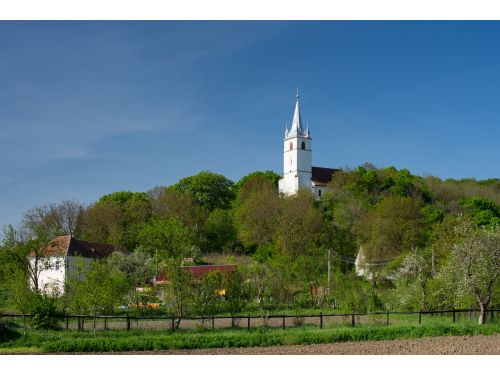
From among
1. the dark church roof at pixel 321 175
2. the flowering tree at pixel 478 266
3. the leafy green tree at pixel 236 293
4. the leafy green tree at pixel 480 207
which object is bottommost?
the leafy green tree at pixel 236 293

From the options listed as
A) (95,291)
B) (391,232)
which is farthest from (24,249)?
(391,232)

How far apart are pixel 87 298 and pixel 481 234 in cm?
1868

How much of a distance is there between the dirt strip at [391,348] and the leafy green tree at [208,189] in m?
57.8

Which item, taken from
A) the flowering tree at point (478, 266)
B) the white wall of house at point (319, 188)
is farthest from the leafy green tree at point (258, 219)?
the flowering tree at point (478, 266)

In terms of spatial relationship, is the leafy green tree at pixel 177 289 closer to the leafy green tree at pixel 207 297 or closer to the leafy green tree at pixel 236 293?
the leafy green tree at pixel 207 297

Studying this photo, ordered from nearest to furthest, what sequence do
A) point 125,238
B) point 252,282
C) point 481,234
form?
1. point 481,234
2. point 252,282
3. point 125,238

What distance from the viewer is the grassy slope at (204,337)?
20.5 m

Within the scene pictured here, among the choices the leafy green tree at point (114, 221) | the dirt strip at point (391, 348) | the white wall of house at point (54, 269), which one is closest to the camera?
the dirt strip at point (391, 348)

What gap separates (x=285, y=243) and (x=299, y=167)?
42240 mm

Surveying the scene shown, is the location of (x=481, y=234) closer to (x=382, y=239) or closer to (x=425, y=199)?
(x=382, y=239)

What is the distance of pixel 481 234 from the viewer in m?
Result: 29.1

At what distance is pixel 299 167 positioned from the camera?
311ft

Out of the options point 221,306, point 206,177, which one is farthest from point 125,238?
point 221,306

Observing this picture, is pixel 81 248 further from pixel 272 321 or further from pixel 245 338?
pixel 245 338
